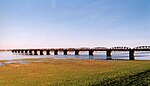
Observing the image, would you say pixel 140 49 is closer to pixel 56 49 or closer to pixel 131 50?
pixel 131 50

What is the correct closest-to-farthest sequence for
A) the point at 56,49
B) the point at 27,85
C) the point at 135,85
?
1. the point at 135,85
2. the point at 27,85
3. the point at 56,49

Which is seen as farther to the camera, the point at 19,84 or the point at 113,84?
the point at 19,84

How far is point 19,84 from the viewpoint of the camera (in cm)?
2134

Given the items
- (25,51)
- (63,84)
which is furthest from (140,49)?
(25,51)

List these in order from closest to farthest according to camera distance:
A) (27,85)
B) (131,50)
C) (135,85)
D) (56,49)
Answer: (135,85) → (27,85) → (131,50) → (56,49)

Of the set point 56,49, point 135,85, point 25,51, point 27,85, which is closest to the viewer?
point 135,85

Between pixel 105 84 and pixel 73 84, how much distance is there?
2919 millimetres

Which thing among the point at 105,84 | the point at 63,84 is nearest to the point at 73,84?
the point at 63,84

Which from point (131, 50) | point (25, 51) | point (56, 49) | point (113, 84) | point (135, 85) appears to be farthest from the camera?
point (25, 51)

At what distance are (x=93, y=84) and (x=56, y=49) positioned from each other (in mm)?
113354

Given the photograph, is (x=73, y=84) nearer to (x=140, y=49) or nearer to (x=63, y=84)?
(x=63, y=84)

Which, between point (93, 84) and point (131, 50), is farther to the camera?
point (131, 50)

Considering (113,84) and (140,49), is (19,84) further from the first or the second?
(140,49)

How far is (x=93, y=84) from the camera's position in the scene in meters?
18.9
